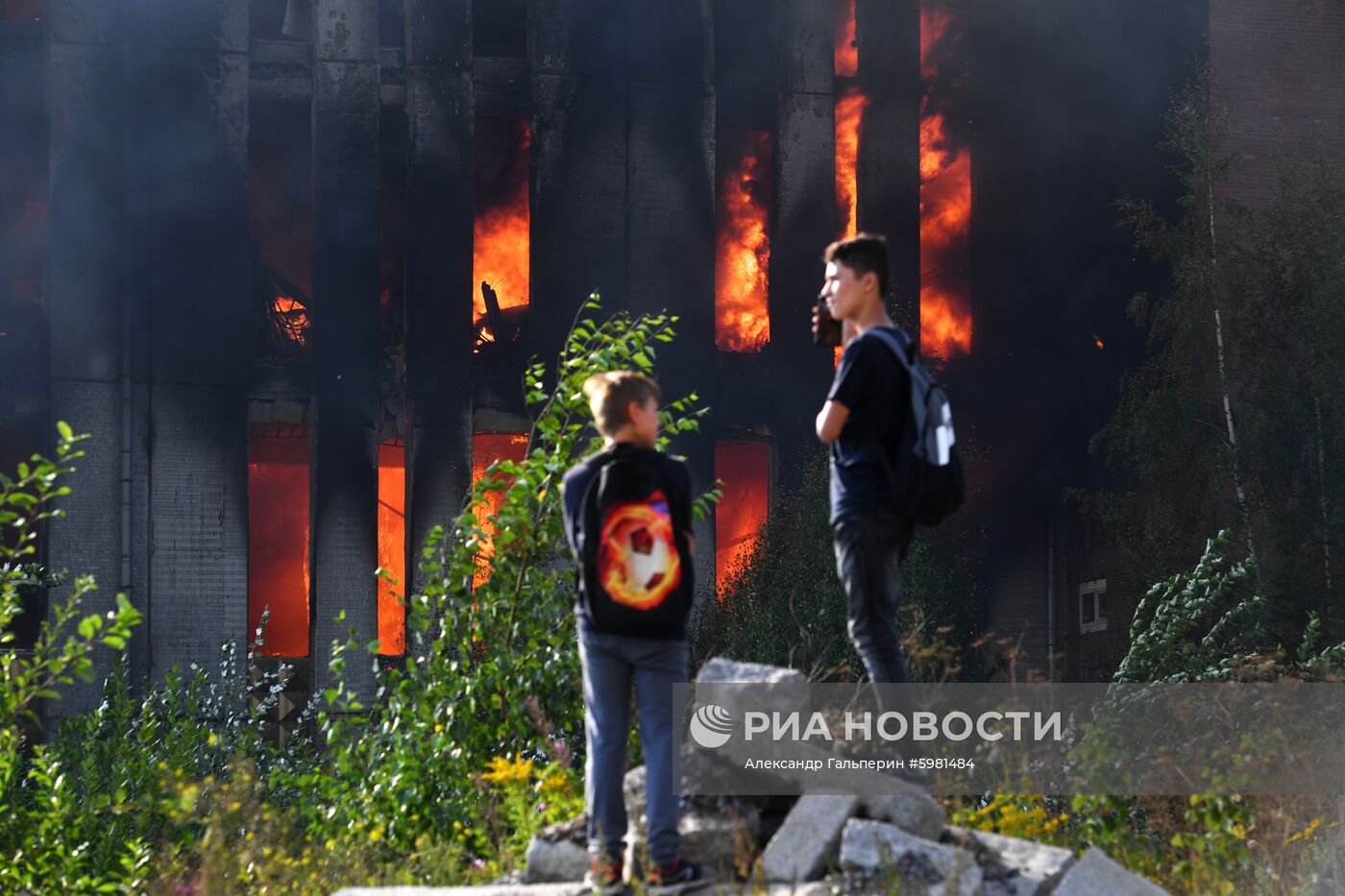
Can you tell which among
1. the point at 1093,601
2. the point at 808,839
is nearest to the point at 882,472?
the point at 808,839

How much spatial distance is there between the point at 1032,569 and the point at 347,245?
11.0 meters

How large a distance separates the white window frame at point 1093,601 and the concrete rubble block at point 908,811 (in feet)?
55.1

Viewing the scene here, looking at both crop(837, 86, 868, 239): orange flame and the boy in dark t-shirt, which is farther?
crop(837, 86, 868, 239): orange flame

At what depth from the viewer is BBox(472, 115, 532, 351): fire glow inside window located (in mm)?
22109

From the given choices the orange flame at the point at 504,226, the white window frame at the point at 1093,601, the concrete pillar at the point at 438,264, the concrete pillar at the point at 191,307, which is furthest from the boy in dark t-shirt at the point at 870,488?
the white window frame at the point at 1093,601

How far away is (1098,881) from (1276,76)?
756 inches

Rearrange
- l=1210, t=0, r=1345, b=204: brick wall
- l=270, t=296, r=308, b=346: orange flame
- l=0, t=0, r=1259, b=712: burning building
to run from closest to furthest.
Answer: l=0, t=0, r=1259, b=712: burning building < l=270, t=296, r=308, b=346: orange flame < l=1210, t=0, r=1345, b=204: brick wall

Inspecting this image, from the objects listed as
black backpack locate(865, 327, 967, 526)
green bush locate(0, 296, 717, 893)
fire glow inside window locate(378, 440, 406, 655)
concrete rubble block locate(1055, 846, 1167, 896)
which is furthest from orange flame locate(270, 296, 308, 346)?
concrete rubble block locate(1055, 846, 1167, 896)

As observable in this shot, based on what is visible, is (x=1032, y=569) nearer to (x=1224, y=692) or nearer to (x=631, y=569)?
(x=1224, y=692)

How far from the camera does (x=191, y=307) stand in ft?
65.0

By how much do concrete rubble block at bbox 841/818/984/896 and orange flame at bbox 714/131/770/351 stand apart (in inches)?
651

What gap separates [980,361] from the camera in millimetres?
21828

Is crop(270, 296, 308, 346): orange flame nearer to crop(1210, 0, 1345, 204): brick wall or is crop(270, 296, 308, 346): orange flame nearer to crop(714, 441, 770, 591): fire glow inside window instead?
crop(714, 441, 770, 591): fire glow inside window

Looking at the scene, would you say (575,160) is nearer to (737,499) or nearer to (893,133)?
(893,133)
